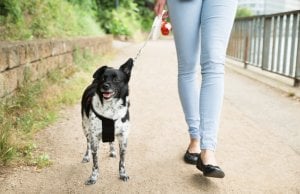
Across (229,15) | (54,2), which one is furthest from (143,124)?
(54,2)

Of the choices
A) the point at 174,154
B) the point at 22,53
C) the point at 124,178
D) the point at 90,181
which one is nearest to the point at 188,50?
the point at 174,154

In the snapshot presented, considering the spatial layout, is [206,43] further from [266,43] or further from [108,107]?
[266,43]

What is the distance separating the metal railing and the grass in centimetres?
338

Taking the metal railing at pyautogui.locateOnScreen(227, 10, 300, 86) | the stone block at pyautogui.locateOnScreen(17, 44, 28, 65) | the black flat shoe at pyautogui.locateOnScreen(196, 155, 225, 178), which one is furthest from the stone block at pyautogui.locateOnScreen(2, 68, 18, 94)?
the metal railing at pyautogui.locateOnScreen(227, 10, 300, 86)

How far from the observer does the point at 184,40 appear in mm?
3664

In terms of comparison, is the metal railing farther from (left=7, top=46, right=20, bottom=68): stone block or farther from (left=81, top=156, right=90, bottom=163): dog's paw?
(left=81, top=156, right=90, bottom=163): dog's paw

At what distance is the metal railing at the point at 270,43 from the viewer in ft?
25.9

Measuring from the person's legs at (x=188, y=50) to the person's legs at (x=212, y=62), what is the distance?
0.32 ft

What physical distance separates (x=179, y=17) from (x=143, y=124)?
198 cm

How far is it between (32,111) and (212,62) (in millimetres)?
2401

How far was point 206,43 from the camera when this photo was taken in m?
A: 3.47

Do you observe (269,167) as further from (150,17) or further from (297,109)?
(150,17)

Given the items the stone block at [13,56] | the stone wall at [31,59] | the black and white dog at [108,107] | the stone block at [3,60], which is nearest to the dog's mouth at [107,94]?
the black and white dog at [108,107]

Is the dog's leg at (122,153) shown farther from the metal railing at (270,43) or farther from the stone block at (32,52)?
the metal railing at (270,43)
